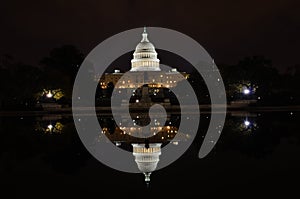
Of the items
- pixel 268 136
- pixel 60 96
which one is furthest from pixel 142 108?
pixel 268 136

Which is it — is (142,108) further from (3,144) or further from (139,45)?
(139,45)

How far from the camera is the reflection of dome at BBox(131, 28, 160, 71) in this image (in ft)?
352

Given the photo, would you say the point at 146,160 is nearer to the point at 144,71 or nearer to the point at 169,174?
the point at 169,174

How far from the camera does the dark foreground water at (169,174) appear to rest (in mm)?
8578

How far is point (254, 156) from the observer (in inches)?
500

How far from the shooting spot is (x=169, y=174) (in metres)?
10.4

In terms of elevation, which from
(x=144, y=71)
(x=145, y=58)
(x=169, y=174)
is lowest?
(x=169, y=174)

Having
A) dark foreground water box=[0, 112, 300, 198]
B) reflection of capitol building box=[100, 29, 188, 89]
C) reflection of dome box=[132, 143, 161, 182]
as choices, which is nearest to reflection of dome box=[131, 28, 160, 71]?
reflection of capitol building box=[100, 29, 188, 89]

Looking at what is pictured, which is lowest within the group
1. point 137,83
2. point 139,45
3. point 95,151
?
point 95,151

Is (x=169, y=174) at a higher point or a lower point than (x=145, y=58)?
lower

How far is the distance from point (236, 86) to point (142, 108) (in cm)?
1465

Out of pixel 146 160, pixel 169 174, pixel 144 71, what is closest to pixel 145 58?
pixel 144 71

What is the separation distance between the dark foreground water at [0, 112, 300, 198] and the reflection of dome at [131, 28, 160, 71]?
3620 inches

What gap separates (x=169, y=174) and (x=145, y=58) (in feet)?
319
